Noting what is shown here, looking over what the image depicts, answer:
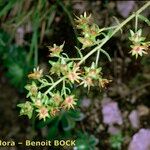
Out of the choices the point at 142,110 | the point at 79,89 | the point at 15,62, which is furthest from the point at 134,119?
the point at 15,62

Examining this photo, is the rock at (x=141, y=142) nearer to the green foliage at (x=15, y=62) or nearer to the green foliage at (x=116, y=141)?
the green foliage at (x=116, y=141)

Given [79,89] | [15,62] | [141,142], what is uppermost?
[15,62]

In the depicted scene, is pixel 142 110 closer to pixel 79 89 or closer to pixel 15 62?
pixel 79 89

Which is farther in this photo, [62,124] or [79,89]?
[79,89]

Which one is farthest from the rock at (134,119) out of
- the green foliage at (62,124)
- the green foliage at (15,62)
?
the green foliage at (15,62)

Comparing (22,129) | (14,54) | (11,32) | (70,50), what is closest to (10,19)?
(11,32)

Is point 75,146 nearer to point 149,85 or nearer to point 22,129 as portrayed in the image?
point 22,129

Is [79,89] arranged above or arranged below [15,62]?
below
